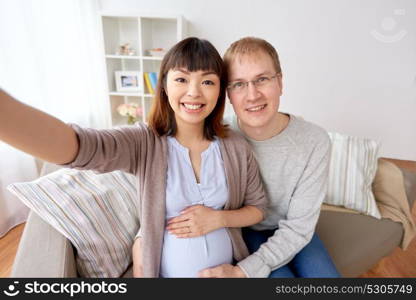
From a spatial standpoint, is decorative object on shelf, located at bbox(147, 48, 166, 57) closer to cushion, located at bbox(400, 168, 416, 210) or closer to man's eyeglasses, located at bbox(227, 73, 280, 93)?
man's eyeglasses, located at bbox(227, 73, 280, 93)

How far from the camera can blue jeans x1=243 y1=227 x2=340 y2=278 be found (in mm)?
979

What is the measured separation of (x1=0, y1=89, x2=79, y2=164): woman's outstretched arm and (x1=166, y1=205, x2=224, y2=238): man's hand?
0.39 m

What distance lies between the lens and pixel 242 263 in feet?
2.95

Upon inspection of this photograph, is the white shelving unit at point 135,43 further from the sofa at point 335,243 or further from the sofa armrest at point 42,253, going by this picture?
the sofa armrest at point 42,253

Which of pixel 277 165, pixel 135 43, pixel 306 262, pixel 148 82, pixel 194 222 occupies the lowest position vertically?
pixel 306 262

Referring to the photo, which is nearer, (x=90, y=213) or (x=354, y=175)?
(x=90, y=213)

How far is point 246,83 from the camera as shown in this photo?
0.93 m

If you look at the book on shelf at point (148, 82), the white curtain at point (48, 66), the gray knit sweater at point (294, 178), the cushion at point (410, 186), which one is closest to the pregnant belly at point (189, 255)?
the gray knit sweater at point (294, 178)

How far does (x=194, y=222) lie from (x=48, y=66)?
203 centimetres

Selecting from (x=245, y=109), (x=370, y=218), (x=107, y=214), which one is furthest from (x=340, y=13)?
(x=107, y=214)

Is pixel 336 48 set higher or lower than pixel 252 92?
higher

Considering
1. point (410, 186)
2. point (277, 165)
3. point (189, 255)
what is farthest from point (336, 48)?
point (189, 255)

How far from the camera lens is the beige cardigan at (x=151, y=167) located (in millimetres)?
686

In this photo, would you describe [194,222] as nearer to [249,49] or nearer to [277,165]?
[277,165]
